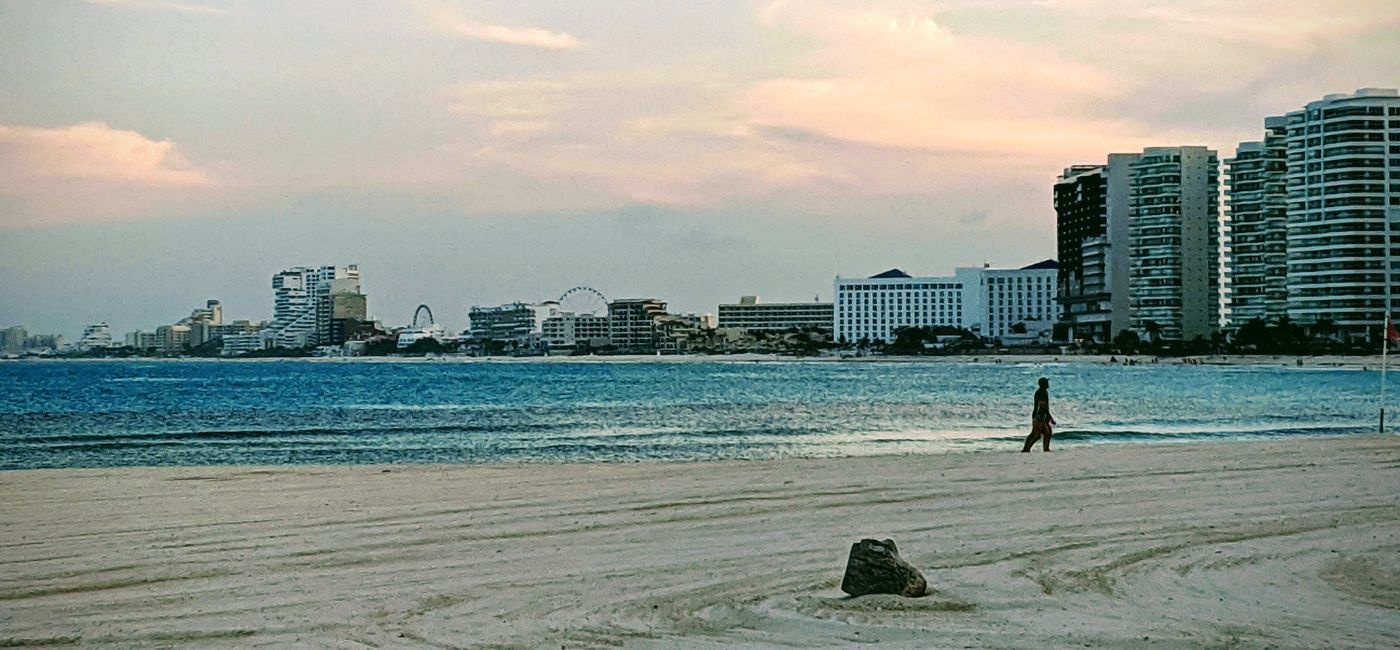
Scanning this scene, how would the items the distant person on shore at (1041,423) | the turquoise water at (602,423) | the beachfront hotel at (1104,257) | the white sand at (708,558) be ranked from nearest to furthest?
the white sand at (708,558) < the distant person on shore at (1041,423) < the turquoise water at (602,423) < the beachfront hotel at (1104,257)

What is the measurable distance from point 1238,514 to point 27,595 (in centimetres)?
1067

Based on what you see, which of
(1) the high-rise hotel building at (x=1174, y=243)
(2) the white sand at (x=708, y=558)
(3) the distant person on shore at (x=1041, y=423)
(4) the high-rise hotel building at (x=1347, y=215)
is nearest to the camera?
(2) the white sand at (x=708, y=558)

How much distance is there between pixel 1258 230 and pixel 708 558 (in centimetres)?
16760

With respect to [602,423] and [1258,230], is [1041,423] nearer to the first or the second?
[602,423]

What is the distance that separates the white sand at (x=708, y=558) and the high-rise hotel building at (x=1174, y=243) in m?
168

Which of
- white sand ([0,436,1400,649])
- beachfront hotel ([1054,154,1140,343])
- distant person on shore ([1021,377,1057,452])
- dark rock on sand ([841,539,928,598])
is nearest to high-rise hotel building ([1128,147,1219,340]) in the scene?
beachfront hotel ([1054,154,1140,343])

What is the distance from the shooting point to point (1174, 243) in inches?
7087

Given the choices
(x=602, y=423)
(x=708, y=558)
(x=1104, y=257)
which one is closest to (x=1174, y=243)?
(x=1104, y=257)

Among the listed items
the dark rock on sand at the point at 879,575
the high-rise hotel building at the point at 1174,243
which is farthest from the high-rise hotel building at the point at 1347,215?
the dark rock on sand at the point at 879,575

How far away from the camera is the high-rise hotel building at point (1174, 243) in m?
179

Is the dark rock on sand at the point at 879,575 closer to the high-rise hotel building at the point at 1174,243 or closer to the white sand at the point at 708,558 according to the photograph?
the white sand at the point at 708,558

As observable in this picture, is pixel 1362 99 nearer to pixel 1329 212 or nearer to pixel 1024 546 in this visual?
pixel 1329 212

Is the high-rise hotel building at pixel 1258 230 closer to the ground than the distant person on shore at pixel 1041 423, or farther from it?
farther from it

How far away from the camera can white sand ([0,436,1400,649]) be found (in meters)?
8.67
